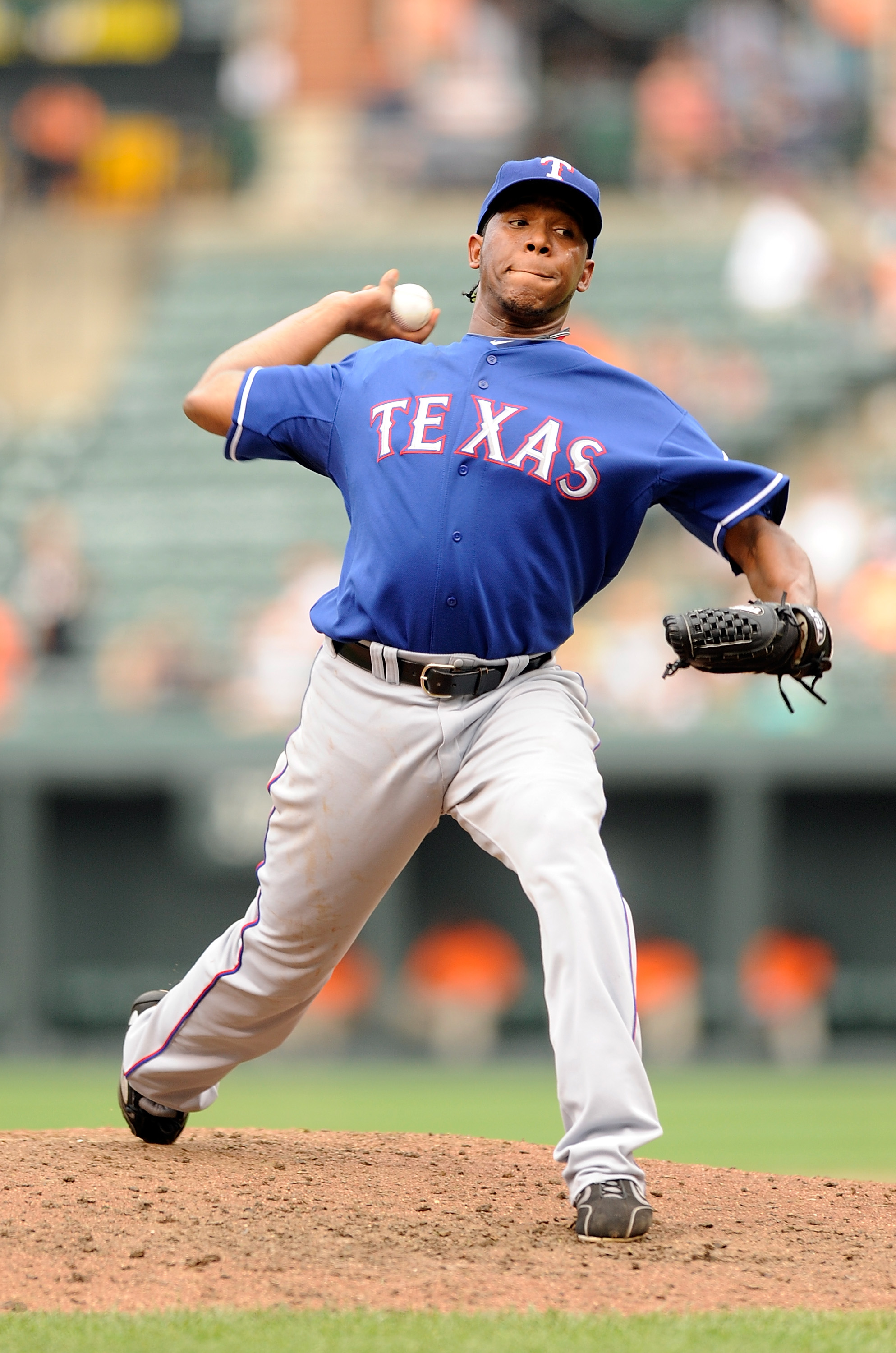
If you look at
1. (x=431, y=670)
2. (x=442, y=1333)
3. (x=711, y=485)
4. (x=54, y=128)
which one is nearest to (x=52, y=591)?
(x=431, y=670)

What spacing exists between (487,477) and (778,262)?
11.3m

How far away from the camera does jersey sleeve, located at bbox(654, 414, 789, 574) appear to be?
2977 millimetres

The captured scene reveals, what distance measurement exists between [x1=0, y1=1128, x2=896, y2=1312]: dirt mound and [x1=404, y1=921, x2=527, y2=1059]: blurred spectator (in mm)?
5739

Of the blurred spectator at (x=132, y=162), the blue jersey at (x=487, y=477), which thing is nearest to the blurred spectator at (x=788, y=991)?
the blue jersey at (x=487, y=477)

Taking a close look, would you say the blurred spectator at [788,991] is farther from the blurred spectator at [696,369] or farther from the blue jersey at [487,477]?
the blue jersey at [487,477]

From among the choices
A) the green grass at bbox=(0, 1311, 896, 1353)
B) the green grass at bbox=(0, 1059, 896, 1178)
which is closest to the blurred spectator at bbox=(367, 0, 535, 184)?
the green grass at bbox=(0, 1059, 896, 1178)

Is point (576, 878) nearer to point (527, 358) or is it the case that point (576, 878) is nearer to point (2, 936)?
point (527, 358)

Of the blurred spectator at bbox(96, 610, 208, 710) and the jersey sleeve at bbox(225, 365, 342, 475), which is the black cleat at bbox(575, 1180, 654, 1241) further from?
the blurred spectator at bbox(96, 610, 208, 710)

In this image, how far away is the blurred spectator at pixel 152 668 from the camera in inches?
371

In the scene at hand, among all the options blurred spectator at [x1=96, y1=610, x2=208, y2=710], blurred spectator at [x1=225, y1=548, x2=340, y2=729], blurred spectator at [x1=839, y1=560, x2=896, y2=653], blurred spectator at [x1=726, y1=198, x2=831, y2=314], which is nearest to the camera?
blurred spectator at [x1=225, y1=548, x2=340, y2=729]

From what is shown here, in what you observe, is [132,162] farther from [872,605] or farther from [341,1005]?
[341,1005]

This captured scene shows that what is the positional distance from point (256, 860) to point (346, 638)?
6.41 m

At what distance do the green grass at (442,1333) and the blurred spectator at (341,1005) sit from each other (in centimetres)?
674

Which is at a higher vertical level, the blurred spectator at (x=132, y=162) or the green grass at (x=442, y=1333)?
the blurred spectator at (x=132, y=162)
